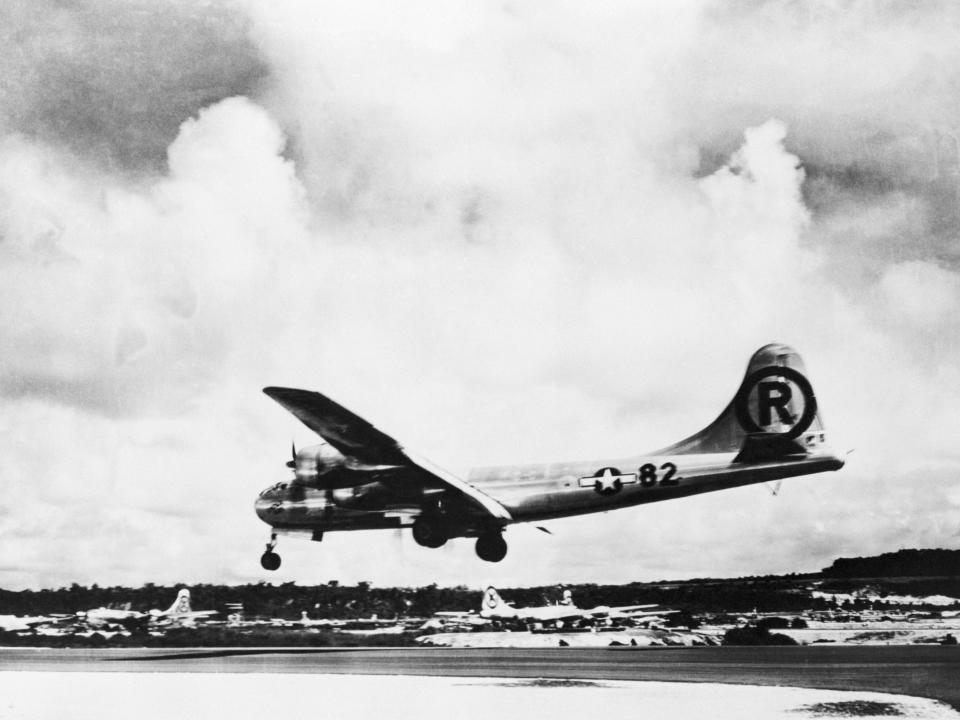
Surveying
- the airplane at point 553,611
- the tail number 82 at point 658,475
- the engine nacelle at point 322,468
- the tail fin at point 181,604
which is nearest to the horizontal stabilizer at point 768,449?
the tail number 82 at point 658,475

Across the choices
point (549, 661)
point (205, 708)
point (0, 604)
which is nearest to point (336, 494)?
point (205, 708)

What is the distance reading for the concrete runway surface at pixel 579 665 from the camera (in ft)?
43.1

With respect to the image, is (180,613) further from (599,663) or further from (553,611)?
(599,663)

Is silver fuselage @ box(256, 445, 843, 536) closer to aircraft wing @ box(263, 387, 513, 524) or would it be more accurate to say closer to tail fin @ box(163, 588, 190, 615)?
aircraft wing @ box(263, 387, 513, 524)

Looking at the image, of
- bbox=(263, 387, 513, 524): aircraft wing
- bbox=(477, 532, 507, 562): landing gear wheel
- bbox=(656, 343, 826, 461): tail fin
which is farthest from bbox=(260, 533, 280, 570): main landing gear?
bbox=(656, 343, 826, 461): tail fin

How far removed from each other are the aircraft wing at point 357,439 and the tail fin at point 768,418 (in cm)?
304

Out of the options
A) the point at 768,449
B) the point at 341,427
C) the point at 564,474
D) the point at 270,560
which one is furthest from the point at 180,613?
the point at 768,449

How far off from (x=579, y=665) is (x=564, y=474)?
356 centimetres

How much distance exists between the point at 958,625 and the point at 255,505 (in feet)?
42.9

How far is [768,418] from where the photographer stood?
1448 centimetres

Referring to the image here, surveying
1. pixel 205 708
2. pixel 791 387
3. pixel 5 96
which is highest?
pixel 5 96

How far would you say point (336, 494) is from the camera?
14.9m

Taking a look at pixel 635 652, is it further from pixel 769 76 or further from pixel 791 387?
pixel 769 76

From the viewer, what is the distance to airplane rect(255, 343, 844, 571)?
559 inches
